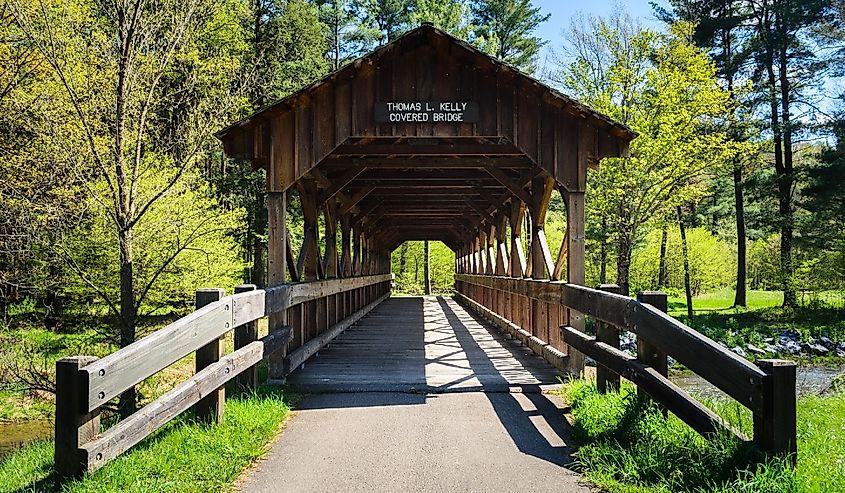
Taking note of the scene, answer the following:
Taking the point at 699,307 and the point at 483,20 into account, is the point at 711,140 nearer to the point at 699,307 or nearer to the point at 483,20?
the point at 699,307

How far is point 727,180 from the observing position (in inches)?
1260

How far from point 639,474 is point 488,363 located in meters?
4.39

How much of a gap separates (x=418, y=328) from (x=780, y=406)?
9834mm

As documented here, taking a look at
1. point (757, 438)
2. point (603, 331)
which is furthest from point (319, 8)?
point (757, 438)

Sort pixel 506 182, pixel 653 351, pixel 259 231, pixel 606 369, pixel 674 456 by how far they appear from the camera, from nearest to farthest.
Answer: pixel 674 456 → pixel 653 351 → pixel 606 369 → pixel 506 182 → pixel 259 231

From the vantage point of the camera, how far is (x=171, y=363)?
12.9ft

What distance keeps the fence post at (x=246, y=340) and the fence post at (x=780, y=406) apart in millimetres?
3644

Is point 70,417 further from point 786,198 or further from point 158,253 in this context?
point 786,198

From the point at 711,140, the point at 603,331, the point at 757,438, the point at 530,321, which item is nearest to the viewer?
the point at 757,438

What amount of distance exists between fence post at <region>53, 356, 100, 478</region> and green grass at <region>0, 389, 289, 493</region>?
0.08 metres

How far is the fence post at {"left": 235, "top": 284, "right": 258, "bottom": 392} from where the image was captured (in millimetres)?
5539

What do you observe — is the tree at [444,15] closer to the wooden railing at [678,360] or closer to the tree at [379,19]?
the tree at [379,19]

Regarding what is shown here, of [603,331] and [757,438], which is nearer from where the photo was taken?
[757,438]

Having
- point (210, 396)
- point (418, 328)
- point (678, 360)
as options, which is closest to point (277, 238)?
point (210, 396)
